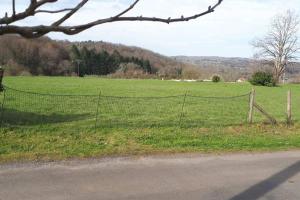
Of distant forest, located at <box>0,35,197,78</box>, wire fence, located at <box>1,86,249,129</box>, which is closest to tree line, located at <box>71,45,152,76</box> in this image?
distant forest, located at <box>0,35,197,78</box>

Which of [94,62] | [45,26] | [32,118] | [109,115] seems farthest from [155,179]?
[94,62]

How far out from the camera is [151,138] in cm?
1232

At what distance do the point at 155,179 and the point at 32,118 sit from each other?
716cm

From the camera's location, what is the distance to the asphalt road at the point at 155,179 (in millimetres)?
7371

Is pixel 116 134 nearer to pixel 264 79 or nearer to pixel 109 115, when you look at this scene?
pixel 109 115

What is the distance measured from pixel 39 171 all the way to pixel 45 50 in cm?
12750

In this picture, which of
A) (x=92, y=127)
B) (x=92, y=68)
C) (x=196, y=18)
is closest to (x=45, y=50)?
(x=92, y=68)

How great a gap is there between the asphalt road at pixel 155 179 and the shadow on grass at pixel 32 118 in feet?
14.4

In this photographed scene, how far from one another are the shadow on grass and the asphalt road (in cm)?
438

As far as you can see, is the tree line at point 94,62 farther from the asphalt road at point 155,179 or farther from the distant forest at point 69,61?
the asphalt road at point 155,179

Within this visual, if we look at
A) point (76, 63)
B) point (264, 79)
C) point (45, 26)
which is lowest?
point (264, 79)

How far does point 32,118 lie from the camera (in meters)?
14.4

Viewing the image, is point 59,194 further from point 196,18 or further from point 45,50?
point 45,50

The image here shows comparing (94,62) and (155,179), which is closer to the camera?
(155,179)
